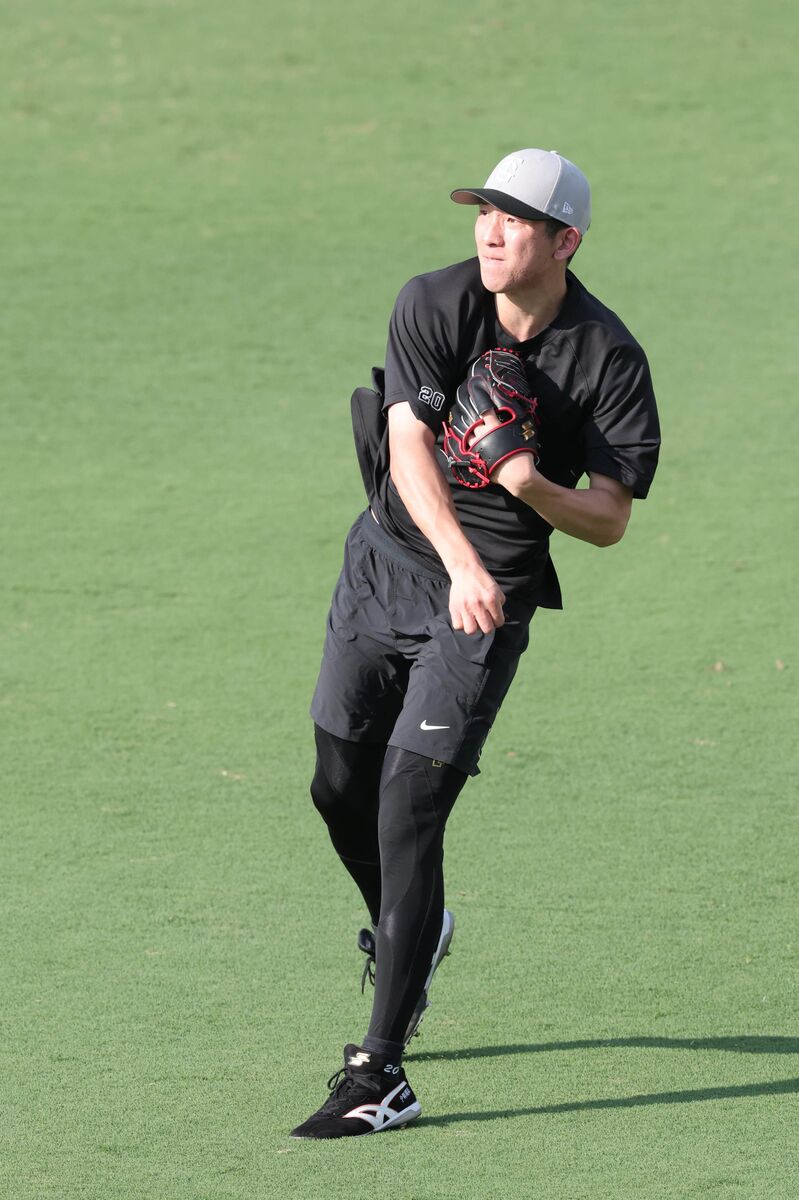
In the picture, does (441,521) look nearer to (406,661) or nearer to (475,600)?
(475,600)

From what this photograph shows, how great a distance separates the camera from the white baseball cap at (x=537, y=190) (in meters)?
3.78

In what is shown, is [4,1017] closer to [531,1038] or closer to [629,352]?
[531,1038]

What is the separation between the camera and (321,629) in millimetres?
7492

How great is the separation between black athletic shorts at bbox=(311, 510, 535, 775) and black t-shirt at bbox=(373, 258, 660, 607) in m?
0.28

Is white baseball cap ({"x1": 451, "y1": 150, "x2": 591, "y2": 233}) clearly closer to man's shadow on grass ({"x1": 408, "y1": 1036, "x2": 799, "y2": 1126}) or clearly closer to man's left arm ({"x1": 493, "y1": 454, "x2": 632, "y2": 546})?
man's left arm ({"x1": 493, "y1": 454, "x2": 632, "y2": 546})

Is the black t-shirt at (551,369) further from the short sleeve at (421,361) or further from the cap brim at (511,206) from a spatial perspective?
the cap brim at (511,206)

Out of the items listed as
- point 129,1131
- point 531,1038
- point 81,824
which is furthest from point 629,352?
point 81,824

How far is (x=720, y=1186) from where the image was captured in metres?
3.39

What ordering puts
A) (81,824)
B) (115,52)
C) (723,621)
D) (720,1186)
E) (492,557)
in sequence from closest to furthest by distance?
1. (720,1186)
2. (492,557)
3. (81,824)
4. (723,621)
5. (115,52)

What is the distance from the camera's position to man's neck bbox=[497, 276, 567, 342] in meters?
3.88

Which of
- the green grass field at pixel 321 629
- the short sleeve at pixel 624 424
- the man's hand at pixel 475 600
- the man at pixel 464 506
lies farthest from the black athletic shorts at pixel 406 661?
the green grass field at pixel 321 629

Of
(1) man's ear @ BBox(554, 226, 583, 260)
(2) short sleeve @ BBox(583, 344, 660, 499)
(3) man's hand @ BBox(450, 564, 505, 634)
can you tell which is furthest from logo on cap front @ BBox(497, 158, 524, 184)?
(3) man's hand @ BBox(450, 564, 505, 634)

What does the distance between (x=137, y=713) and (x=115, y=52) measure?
34.7 ft

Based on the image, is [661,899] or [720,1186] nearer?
[720,1186]
